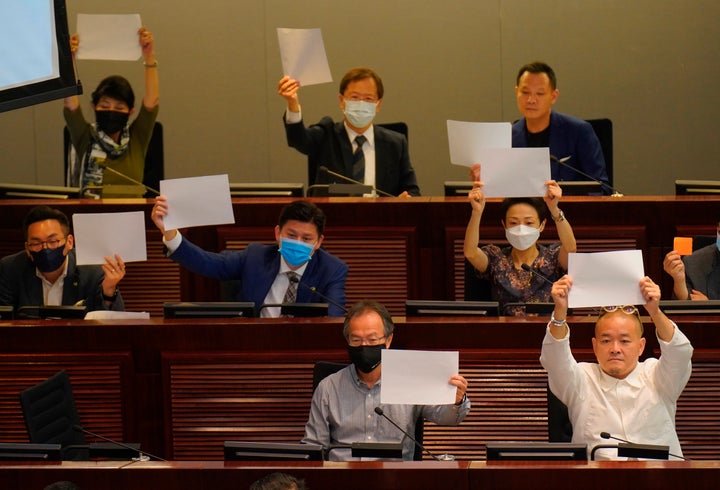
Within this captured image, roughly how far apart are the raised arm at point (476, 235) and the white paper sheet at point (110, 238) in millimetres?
1243

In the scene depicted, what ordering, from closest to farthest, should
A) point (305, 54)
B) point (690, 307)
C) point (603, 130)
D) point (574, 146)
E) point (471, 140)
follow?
point (690, 307) → point (471, 140) → point (305, 54) → point (574, 146) → point (603, 130)

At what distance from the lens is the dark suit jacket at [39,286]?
4.87 m

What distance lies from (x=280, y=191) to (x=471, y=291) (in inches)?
43.0

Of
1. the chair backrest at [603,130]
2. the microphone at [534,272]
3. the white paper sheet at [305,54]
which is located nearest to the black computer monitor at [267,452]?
the microphone at [534,272]

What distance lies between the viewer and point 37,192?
565cm

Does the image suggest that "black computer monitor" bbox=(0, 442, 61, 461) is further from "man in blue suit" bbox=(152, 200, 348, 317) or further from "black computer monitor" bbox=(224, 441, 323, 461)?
"man in blue suit" bbox=(152, 200, 348, 317)

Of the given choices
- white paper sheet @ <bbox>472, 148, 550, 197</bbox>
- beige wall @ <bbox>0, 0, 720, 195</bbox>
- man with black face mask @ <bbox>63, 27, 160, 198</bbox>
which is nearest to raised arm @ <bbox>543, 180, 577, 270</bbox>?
white paper sheet @ <bbox>472, 148, 550, 197</bbox>

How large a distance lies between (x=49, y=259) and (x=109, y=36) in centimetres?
117

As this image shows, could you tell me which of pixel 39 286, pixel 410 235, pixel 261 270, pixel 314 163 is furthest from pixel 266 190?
pixel 39 286

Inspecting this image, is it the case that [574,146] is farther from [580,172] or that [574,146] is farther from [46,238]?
[46,238]

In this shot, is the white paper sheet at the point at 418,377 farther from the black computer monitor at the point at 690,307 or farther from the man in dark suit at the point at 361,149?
the man in dark suit at the point at 361,149
